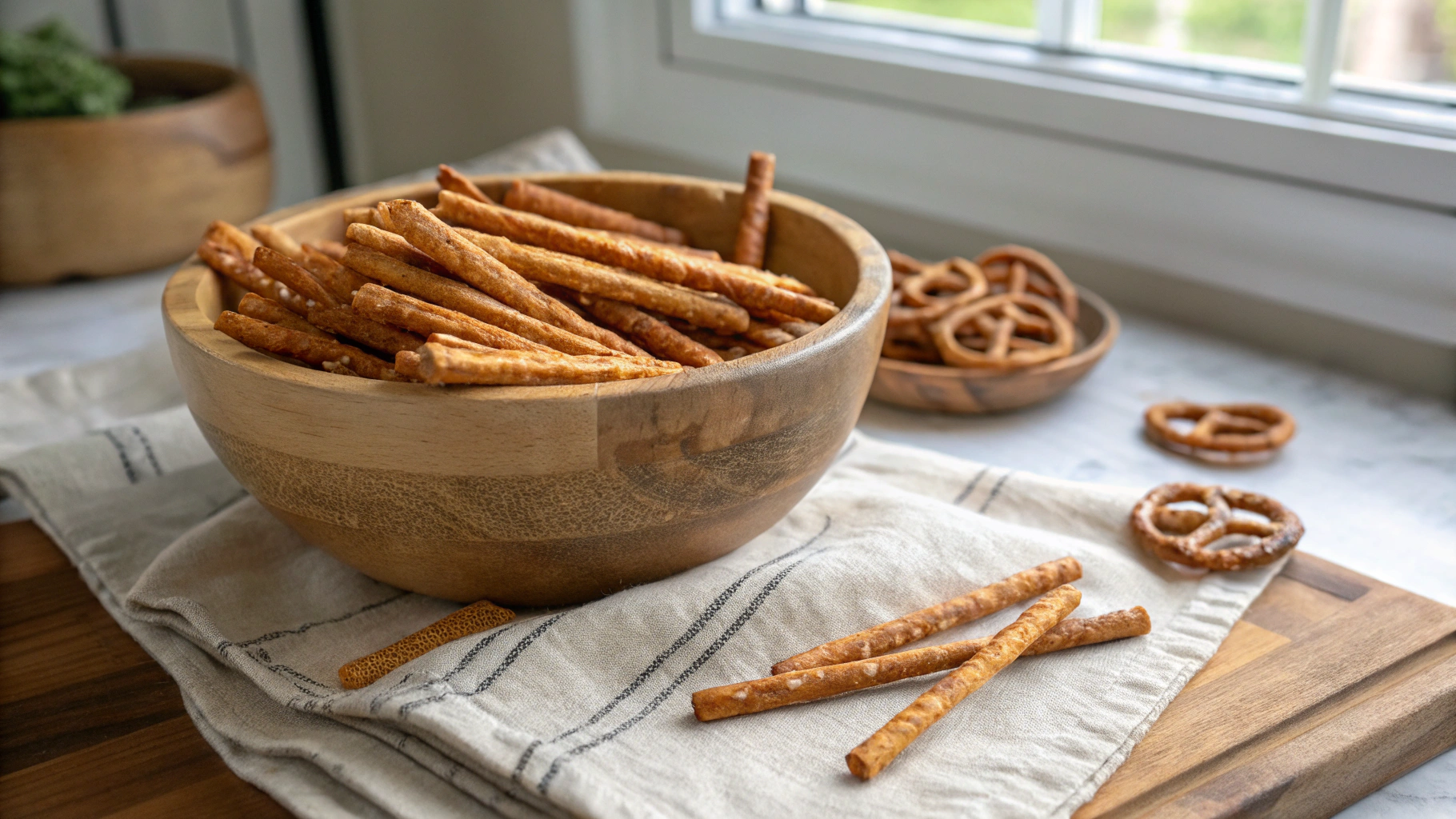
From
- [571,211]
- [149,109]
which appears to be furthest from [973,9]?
[149,109]

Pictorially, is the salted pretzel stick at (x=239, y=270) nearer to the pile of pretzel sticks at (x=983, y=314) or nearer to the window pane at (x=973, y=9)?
the pile of pretzel sticks at (x=983, y=314)

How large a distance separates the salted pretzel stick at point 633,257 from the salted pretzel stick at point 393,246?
0.06 m

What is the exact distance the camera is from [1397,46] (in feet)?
4.54

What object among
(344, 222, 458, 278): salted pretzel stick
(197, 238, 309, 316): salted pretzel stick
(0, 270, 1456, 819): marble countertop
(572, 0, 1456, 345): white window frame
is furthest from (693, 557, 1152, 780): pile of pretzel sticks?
(572, 0, 1456, 345): white window frame

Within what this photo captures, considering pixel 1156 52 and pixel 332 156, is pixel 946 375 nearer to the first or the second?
pixel 1156 52

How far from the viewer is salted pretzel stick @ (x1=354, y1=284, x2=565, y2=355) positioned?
72 cm

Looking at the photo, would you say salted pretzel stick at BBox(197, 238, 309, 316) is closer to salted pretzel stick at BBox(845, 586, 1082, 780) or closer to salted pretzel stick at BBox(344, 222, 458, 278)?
salted pretzel stick at BBox(344, 222, 458, 278)

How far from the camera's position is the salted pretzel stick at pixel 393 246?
756 mm

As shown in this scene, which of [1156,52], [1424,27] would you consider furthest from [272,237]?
[1424,27]

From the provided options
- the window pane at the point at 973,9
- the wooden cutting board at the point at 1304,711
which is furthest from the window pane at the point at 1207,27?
the wooden cutting board at the point at 1304,711

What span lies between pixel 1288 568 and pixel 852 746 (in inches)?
15.6

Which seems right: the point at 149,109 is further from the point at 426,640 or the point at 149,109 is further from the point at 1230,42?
the point at 1230,42

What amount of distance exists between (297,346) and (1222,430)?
812 mm

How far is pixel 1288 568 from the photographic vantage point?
2.86 feet
